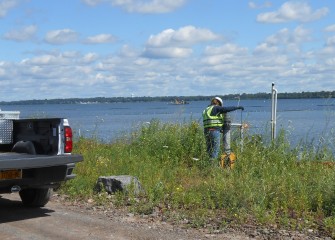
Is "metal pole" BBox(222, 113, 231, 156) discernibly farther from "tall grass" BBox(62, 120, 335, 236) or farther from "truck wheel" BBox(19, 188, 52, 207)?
"truck wheel" BBox(19, 188, 52, 207)

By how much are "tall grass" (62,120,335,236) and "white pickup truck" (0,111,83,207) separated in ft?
3.95

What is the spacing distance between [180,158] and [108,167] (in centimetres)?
179

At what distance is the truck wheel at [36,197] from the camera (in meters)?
8.80

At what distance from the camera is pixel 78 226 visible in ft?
24.9

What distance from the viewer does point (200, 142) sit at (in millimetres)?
12664

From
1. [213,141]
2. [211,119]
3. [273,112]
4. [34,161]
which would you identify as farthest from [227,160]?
[34,161]

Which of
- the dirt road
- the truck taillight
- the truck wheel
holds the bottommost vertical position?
the dirt road

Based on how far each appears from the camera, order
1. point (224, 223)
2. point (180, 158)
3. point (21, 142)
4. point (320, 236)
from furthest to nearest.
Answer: point (180, 158), point (21, 142), point (224, 223), point (320, 236)

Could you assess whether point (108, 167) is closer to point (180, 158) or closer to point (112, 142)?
point (180, 158)

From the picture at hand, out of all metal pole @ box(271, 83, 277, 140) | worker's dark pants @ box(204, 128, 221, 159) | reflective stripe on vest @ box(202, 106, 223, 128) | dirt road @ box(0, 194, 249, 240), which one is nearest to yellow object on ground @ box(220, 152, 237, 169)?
worker's dark pants @ box(204, 128, 221, 159)

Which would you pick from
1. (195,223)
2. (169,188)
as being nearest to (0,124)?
(169,188)

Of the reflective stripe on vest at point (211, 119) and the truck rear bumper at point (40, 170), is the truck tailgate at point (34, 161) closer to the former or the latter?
the truck rear bumper at point (40, 170)

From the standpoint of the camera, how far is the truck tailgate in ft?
24.2

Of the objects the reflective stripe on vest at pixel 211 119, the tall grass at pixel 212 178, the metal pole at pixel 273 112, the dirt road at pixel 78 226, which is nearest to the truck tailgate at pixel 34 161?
the dirt road at pixel 78 226
